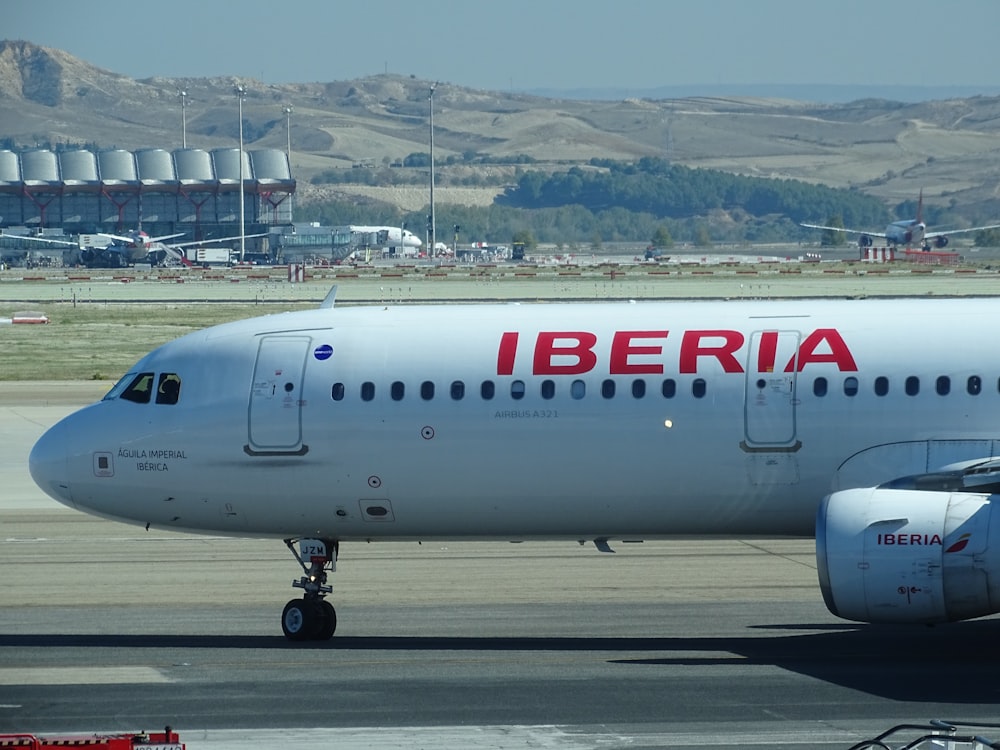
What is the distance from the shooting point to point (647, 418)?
19969mm

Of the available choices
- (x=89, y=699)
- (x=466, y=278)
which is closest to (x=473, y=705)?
(x=89, y=699)

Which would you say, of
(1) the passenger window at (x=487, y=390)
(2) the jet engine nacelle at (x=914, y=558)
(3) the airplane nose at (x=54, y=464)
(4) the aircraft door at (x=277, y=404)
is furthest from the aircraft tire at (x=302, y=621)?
(2) the jet engine nacelle at (x=914, y=558)

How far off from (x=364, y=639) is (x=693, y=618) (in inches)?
173

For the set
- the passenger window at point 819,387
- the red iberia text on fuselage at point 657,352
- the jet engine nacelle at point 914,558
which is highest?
the red iberia text on fuselage at point 657,352

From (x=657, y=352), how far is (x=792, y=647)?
12.9 feet

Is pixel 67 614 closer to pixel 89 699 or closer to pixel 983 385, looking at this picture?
pixel 89 699

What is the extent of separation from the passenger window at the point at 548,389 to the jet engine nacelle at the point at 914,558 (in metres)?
3.71

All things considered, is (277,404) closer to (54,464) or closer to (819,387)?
(54,464)

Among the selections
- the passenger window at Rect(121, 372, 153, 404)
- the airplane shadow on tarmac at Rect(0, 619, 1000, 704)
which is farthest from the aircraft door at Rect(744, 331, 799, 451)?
the passenger window at Rect(121, 372, 153, 404)

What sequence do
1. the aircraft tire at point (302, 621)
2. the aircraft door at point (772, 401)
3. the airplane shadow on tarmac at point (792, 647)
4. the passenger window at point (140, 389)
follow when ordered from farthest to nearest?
the passenger window at point (140, 389) → the aircraft tire at point (302, 621) → the aircraft door at point (772, 401) → the airplane shadow on tarmac at point (792, 647)

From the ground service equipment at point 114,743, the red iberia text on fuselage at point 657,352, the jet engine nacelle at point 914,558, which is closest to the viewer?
the ground service equipment at point 114,743

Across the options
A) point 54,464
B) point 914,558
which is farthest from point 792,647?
point 54,464

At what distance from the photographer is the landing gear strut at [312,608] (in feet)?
68.4

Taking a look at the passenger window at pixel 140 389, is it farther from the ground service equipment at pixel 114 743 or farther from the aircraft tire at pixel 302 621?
the ground service equipment at pixel 114 743
